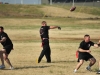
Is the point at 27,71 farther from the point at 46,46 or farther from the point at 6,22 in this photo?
the point at 6,22

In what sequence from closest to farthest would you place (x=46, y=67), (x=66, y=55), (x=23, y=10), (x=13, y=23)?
(x=46, y=67) < (x=66, y=55) < (x=13, y=23) < (x=23, y=10)

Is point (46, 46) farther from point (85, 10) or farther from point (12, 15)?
point (85, 10)

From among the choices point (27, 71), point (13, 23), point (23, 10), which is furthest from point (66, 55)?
point (23, 10)

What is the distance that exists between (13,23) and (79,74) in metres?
39.4

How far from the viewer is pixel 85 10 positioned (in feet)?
240

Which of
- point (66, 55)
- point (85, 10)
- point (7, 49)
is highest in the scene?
point (7, 49)

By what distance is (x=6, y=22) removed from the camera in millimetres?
51594

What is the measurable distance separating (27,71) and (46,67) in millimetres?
1256

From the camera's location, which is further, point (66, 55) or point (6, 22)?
point (6, 22)

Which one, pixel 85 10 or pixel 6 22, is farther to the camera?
pixel 85 10

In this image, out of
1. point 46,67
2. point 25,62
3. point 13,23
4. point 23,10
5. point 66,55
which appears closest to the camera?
→ point 46,67

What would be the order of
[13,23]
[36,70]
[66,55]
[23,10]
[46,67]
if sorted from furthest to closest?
[23,10] < [13,23] < [66,55] < [46,67] < [36,70]

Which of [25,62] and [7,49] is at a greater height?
Answer: [7,49]

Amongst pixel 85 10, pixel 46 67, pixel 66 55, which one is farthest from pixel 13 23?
pixel 46 67
